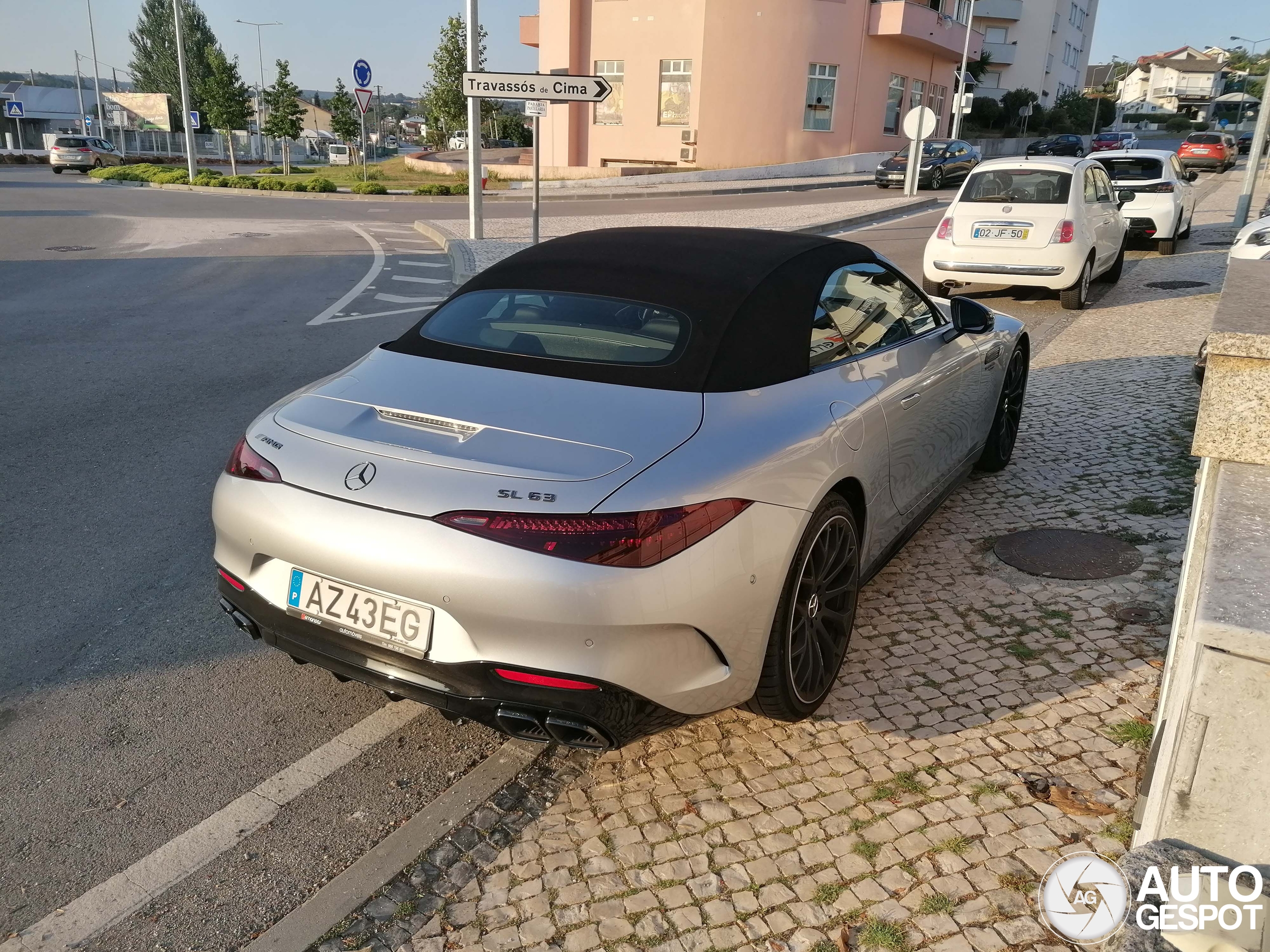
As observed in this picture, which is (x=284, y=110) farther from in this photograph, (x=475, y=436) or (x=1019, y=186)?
(x=475, y=436)

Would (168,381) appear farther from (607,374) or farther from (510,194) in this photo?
(510,194)

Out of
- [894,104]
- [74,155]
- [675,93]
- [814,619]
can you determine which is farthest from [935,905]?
[894,104]

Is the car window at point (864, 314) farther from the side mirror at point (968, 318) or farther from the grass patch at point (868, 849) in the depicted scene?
the grass patch at point (868, 849)

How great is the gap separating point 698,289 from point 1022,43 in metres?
77.2

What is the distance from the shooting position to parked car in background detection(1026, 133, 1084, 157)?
47188mm

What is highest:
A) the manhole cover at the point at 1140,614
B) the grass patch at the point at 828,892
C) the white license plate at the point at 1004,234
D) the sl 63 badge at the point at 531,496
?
the white license plate at the point at 1004,234

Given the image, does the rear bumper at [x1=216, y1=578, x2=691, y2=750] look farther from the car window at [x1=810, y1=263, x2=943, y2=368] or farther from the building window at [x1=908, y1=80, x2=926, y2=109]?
the building window at [x1=908, y1=80, x2=926, y2=109]

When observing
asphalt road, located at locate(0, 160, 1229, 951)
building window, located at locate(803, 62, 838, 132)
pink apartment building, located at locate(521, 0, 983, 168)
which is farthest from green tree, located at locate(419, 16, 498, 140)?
asphalt road, located at locate(0, 160, 1229, 951)

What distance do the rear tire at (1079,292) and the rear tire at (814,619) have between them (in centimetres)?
896

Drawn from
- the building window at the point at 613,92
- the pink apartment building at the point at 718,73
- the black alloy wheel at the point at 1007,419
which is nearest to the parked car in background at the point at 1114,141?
the pink apartment building at the point at 718,73

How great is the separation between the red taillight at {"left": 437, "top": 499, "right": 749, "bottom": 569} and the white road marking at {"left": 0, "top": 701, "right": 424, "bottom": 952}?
113 centimetres

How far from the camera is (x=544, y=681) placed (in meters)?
2.71

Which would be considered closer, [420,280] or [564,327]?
[564,327]

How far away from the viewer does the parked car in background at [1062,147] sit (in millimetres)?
47188
